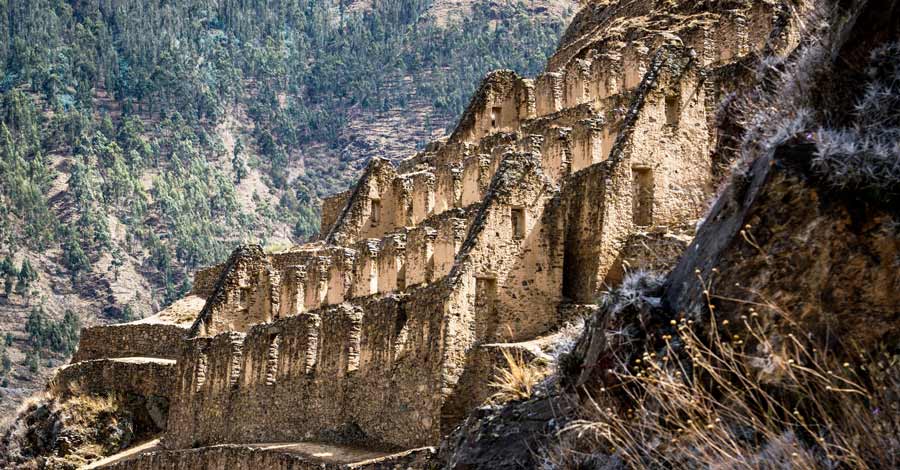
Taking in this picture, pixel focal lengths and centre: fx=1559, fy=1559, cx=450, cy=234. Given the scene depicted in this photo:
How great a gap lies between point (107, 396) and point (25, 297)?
6962 centimetres

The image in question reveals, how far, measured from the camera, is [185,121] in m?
147

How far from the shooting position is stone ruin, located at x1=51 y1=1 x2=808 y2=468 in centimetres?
2858

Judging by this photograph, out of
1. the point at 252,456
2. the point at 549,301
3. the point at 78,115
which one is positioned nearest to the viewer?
the point at 549,301

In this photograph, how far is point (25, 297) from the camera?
366 ft

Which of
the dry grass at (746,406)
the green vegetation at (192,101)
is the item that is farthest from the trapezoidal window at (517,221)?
the green vegetation at (192,101)

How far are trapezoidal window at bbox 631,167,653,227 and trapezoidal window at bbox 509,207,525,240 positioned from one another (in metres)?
2.11

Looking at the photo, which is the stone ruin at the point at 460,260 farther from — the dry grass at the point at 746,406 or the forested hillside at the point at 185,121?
the forested hillside at the point at 185,121

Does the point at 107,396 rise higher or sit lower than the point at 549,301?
lower

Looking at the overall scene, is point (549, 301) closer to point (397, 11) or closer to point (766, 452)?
point (766, 452)

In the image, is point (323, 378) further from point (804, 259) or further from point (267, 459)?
point (804, 259)

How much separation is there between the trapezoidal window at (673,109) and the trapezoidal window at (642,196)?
121 cm

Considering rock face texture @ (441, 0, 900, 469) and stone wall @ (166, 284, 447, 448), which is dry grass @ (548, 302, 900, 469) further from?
stone wall @ (166, 284, 447, 448)

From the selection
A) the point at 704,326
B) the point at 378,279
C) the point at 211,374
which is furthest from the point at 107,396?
the point at 704,326

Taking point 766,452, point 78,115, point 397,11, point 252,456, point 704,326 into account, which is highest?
point 397,11
